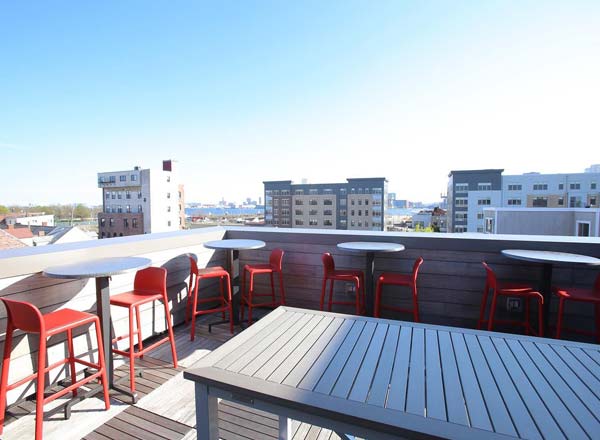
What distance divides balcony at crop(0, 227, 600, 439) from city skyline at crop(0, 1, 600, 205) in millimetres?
4734

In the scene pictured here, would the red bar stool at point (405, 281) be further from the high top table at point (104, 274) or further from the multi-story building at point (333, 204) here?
the multi-story building at point (333, 204)

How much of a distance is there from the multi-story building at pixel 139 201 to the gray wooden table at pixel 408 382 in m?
42.4

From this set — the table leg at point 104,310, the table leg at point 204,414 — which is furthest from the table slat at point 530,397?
the table leg at point 104,310

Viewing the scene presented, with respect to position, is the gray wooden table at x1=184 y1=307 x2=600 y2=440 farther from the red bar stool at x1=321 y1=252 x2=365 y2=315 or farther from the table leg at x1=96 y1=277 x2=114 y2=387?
the red bar stool at x1=321 y1=252 x2=365 y2=315

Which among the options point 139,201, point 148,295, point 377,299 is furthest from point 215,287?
point 139,201

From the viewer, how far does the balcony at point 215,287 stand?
219cm

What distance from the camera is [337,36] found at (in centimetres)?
818

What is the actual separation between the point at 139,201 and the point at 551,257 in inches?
1765

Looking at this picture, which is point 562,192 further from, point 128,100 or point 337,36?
point 128,100

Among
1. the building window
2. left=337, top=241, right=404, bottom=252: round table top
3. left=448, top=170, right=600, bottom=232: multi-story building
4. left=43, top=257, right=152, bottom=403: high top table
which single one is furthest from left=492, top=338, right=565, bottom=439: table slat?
left=448, top=170, right=600, bottom=232: multi-story building

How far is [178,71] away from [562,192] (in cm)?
3594

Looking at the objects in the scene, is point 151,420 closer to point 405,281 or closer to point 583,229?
point 405,281

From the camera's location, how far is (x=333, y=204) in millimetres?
53469

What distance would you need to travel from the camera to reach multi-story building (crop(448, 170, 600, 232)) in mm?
29719
